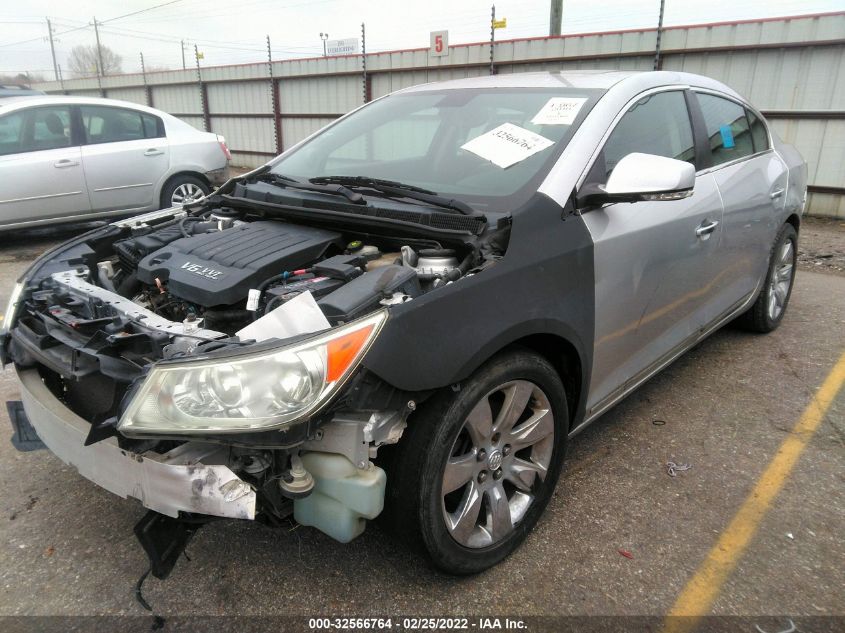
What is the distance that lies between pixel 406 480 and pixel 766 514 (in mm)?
1588

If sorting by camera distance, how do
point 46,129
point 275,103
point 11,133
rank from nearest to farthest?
1. point 11,133
2. point 46,129
3. point 275,103

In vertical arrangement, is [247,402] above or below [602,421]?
above

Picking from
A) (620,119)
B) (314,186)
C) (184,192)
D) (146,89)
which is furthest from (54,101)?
(146,89)

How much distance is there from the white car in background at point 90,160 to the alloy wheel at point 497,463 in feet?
18.0

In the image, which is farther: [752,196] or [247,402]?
[752,196]

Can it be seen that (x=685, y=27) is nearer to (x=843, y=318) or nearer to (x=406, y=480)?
(x=843, y=318)

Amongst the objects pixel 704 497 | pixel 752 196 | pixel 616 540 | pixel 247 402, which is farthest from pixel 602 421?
pixel 247 402

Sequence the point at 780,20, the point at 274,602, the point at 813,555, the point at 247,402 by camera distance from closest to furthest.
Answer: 1. the point at 247,402
2. the point at 274,602
3. the point at 813,555
4. the point at 780,20

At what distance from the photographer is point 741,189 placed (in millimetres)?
3361

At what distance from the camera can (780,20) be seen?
27.4 feet

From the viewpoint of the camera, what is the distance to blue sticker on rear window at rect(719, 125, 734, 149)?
11.2 feet

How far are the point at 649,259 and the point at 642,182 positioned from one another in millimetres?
448

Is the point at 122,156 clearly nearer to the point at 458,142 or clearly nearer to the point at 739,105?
the point at 458,142

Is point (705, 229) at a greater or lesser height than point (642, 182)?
lesser
